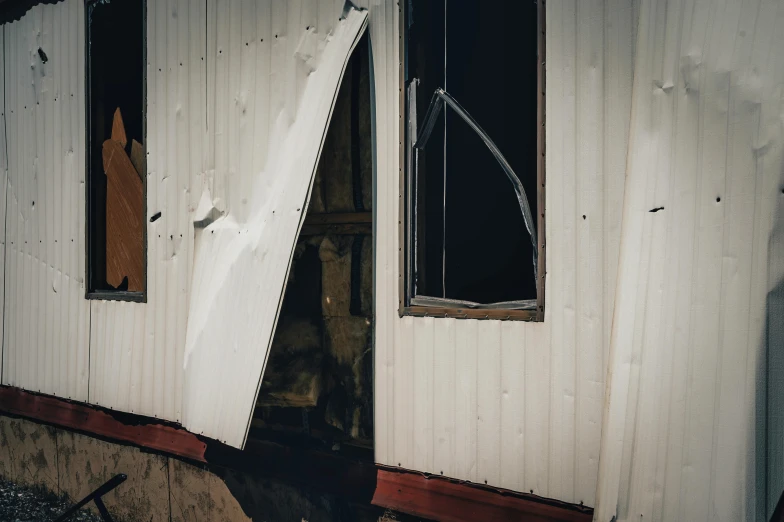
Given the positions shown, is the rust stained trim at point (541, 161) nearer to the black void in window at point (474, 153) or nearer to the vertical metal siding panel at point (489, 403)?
the black void in window at point (474, 153)

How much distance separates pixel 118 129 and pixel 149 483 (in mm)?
2851

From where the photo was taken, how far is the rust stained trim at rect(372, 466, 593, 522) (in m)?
3.06

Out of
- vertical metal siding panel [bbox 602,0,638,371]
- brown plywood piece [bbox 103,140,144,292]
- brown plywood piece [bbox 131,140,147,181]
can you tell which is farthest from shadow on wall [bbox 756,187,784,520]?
brown plywood piece [bbox 131,140,147,181]

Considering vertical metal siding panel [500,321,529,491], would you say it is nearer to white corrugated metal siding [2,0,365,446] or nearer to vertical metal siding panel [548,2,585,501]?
vertical metal siding panel [548,2,585,501]

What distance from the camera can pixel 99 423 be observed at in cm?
543

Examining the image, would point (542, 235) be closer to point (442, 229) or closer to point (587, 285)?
point (587, 285)

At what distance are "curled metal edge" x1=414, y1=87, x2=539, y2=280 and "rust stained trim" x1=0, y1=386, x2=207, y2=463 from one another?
2766 millimetres

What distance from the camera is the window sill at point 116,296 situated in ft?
16.7

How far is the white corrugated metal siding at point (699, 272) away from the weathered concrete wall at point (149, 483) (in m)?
1.86

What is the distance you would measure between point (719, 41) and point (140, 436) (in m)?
4.70

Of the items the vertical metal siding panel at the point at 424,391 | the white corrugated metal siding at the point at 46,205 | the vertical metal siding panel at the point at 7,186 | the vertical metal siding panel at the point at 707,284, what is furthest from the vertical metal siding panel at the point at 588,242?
the vertical metal siding panel at the point at 7,186

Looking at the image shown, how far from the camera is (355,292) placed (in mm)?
4070

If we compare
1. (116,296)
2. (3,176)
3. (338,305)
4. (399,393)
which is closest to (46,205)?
(3,176)

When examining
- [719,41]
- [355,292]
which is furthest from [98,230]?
[719,41]
